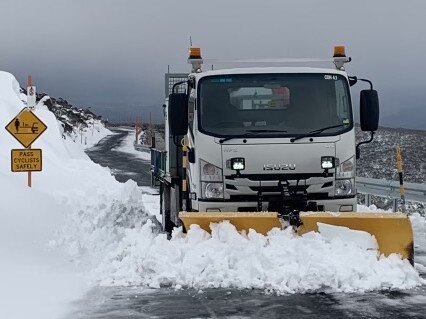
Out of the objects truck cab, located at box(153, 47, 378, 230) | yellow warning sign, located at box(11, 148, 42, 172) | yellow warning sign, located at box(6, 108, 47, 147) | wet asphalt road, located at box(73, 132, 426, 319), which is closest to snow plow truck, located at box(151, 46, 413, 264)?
truck cab, located at box(153, 47, 378, 230)

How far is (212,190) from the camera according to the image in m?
8.62

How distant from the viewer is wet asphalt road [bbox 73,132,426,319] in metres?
6.20

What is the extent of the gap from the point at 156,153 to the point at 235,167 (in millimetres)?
6025

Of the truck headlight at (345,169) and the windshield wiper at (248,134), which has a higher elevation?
the windshield wiper at (248,134)

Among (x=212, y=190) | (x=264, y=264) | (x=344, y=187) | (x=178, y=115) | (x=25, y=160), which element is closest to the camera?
(x=264, y=264)

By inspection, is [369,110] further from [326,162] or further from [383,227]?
[383,227]

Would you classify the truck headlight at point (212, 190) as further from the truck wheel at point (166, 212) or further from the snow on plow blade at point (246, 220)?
the truck wheel at point (166, 212)

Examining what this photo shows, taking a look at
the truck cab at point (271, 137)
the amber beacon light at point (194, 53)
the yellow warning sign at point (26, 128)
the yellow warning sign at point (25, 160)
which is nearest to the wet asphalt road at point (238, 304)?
the truck cab at point (271, 137)

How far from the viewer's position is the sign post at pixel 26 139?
48.6 feet

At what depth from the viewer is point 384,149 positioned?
30.8 m

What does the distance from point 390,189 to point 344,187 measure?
21.6 feet

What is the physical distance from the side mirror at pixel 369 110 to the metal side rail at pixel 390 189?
16.5ft

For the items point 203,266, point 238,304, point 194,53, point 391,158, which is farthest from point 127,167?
point 238,304

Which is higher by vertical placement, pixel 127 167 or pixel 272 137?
pixel 272 137
